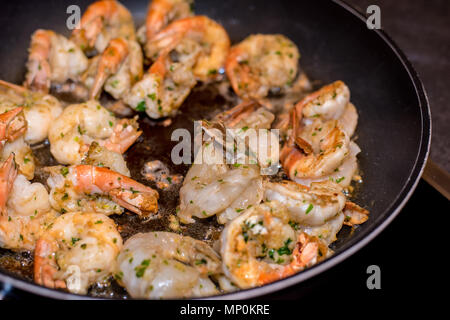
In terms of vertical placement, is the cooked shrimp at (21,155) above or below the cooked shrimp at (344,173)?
above

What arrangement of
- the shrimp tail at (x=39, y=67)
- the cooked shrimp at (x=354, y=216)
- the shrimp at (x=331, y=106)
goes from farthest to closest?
the shrimp tail at (x=39, y=67) → the shrimp at (x=331, y=106) → the cooked shrimp at (x=354, y=216)

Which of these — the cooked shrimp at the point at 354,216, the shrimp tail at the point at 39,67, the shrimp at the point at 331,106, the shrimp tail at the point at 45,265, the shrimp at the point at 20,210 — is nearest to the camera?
the shrimp tail at the point at 45,265

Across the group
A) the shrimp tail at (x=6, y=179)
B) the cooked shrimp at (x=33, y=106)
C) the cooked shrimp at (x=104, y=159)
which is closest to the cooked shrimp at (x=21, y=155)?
the cooked shrimp at (x=33, y=106)

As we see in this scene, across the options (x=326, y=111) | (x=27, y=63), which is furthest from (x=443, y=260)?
(x=27, y=63)

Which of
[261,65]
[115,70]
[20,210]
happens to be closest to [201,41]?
[261,65]

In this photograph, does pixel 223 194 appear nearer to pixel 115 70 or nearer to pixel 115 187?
pixel 115 187

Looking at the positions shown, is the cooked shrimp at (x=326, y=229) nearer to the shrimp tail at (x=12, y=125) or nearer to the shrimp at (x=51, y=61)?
the shrimp tail at (x=12, y=125)

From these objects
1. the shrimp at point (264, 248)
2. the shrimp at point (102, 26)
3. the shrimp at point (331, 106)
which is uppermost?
the shrimp at point (102, 26)

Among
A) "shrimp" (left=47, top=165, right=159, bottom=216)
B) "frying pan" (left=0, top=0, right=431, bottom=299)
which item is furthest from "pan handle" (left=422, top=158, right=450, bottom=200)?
"shrimp" (left=47, top=165, right=159, bottom=216)
